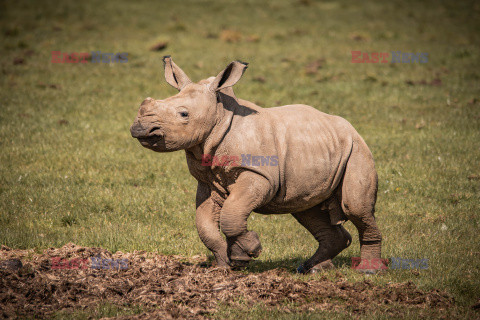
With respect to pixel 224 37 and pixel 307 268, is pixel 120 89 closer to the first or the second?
pixel 224 37

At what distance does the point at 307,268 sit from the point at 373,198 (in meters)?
1.48

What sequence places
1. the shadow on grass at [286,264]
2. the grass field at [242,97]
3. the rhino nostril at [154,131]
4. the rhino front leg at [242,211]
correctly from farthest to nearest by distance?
the grass field at [242,97] < the shadow on grass at [286,264] < the rhino front leg at [242,211] < the rhino nostril at [154,131]

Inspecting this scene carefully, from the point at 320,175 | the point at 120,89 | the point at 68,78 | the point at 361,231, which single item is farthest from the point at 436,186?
the point at 68,78

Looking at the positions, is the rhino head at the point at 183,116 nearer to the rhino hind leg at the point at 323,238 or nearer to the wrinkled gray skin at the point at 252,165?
the wrinkled gray skin at the point at 252,165

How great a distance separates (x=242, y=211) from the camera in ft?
24.6

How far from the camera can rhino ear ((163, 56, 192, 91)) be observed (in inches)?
323

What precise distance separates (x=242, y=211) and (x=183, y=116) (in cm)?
140

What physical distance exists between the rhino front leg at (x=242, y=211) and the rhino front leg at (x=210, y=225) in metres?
0.34

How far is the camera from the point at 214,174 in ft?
25.9

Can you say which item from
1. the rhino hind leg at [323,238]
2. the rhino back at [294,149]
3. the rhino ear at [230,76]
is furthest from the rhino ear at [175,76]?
the rhino hind leg at [323,238]

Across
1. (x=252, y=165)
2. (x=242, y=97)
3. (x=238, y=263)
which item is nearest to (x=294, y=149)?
(x=252, y=165)

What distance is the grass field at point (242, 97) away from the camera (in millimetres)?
10492

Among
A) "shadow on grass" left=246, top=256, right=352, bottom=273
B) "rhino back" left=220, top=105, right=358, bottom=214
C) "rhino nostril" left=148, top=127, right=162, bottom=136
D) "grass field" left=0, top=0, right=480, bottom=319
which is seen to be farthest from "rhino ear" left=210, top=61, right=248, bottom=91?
"shadow on grass" left=246, top=256, right=352, bottom=273

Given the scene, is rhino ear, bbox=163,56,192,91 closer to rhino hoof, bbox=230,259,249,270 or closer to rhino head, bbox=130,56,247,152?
rhino head, bbox=130,56,247,152
